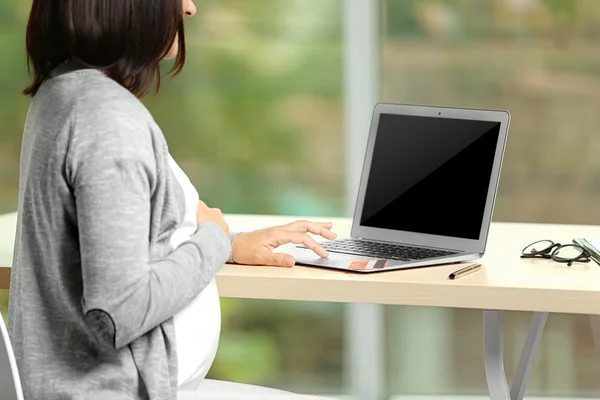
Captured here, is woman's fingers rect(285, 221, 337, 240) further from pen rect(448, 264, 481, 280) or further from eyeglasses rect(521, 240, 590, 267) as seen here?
eyeglasses rect(521, 240, 590, 267)

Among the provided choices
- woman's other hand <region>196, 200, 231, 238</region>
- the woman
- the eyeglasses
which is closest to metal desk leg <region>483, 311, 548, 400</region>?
the eyeglasses

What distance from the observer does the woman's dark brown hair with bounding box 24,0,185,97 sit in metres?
1.10

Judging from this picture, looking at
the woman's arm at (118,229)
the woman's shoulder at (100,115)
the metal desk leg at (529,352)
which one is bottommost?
the metal desk leg at (529,352)

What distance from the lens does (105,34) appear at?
1.11 metres

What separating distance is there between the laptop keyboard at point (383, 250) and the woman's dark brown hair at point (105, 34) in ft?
2.08

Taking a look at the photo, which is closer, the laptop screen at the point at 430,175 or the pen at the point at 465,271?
the pen at the point at 465,271

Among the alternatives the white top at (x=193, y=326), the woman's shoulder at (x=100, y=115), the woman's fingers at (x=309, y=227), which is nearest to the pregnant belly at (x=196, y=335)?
the white top at (x=193, y=326)

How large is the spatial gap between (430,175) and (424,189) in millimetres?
29

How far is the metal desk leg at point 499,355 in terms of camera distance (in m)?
1.78

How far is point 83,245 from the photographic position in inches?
40.1

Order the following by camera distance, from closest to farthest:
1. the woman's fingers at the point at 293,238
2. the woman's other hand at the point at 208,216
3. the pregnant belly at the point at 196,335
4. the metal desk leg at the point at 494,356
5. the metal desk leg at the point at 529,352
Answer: the pregnant belly at the point at 196,335, the woman's other hand at the point at 208,216, the woman's fingers at the point at 293,238, the metal desk leg at the point at 494,356, the metal desk leg at the point at 529,352

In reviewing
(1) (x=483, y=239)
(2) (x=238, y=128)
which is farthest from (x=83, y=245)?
(2) (x=238, y=128)

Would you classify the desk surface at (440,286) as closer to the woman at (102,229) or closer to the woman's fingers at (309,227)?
the woman's fingers at (309,227)

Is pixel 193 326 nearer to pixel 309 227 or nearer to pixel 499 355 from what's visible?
pixel 309 227
